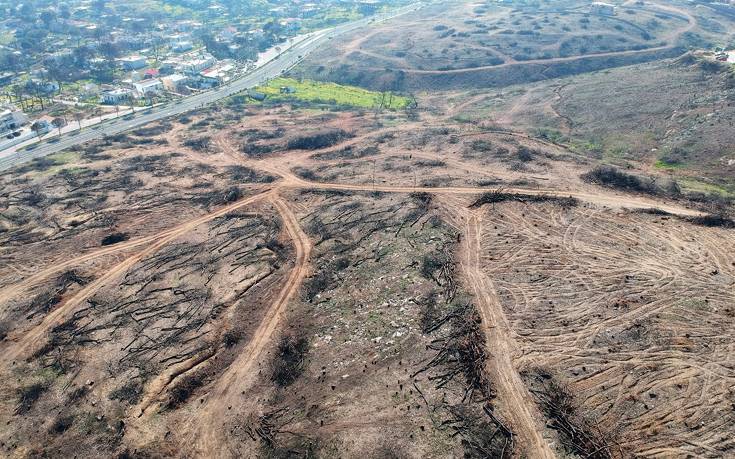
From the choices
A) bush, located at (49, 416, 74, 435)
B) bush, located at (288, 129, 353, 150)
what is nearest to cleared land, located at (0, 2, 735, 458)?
bush, located at (49, 416, 74, 435)

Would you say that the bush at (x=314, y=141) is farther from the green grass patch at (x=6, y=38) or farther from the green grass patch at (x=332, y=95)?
the green grass patch at (x=6, y=38)

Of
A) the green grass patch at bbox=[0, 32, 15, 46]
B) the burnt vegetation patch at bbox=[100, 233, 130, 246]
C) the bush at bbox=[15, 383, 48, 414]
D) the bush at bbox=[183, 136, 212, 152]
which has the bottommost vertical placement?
the bush at bbox=[15, 383, 48, 414]

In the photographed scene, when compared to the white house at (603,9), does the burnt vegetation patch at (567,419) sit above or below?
below

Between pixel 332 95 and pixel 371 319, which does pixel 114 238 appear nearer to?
pixel 371 319

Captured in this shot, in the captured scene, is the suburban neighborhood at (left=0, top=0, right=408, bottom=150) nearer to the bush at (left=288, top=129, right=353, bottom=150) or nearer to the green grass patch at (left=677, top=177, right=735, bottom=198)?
the bush at (left=288, top=129, right=353, bottom=150)

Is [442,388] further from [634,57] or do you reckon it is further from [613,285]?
[634,57]

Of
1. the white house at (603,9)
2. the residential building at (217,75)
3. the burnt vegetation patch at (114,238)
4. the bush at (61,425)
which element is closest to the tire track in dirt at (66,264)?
the burnt vegetation patch at (114,238)

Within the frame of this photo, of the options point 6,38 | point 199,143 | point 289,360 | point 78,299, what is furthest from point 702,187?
point 6,38
